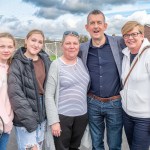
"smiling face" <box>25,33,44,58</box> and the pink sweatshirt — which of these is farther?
"smiling face" <box>25,33,44,58</box>

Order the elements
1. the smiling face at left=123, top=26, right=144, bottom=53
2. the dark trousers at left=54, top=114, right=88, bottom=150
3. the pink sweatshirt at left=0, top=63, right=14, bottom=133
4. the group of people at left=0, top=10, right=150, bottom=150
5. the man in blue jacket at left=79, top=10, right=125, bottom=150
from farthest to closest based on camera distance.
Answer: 1. the man in blue jacket at left=79, top=10, right=125, bottom=150
2. the dark trousers at left=54, top=114, right=88, bottom=150
3. the smiling face at left=123, top=26, right=144, bottom=53
4. the group of people at left=0, top=10, right=150, bottom=150
5. the pink sweatshirt at left=0, top=63, right=14, bottom=133

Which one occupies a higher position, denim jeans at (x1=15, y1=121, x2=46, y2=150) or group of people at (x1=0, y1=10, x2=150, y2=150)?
group of people at (x1=0, y1=10, x2=150, y2=150)

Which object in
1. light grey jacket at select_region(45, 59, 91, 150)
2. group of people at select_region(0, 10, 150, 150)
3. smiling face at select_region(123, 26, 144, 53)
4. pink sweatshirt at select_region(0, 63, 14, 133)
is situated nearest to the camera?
pink sweatshirt at select_region(0, 63, 14, 133)

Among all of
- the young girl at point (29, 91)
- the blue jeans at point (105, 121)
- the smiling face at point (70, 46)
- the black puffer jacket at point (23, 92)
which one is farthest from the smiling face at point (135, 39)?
the black puffer jacket at point (23, 92)

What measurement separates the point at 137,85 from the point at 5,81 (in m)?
1.54

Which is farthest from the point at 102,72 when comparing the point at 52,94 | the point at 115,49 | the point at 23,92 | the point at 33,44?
the point at 23,92

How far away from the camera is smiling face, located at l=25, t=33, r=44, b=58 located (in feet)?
11.9

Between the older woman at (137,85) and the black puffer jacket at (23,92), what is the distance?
112 cm

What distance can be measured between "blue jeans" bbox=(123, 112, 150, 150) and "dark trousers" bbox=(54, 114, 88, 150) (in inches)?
23.0

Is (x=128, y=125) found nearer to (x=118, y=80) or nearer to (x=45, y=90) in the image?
(x=118, y=80)

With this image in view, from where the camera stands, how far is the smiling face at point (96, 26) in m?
4.00

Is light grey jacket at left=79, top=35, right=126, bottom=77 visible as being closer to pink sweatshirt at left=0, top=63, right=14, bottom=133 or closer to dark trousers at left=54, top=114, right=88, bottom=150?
dark trousers at left=54, top=114, right=88, bottom=150

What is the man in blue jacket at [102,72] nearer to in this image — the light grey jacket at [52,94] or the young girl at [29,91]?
the light grey jacket at [52,94]

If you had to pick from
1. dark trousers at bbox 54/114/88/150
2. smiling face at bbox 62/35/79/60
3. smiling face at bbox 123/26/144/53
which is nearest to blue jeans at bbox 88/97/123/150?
dark trousers at bbox 54/114/88/150
